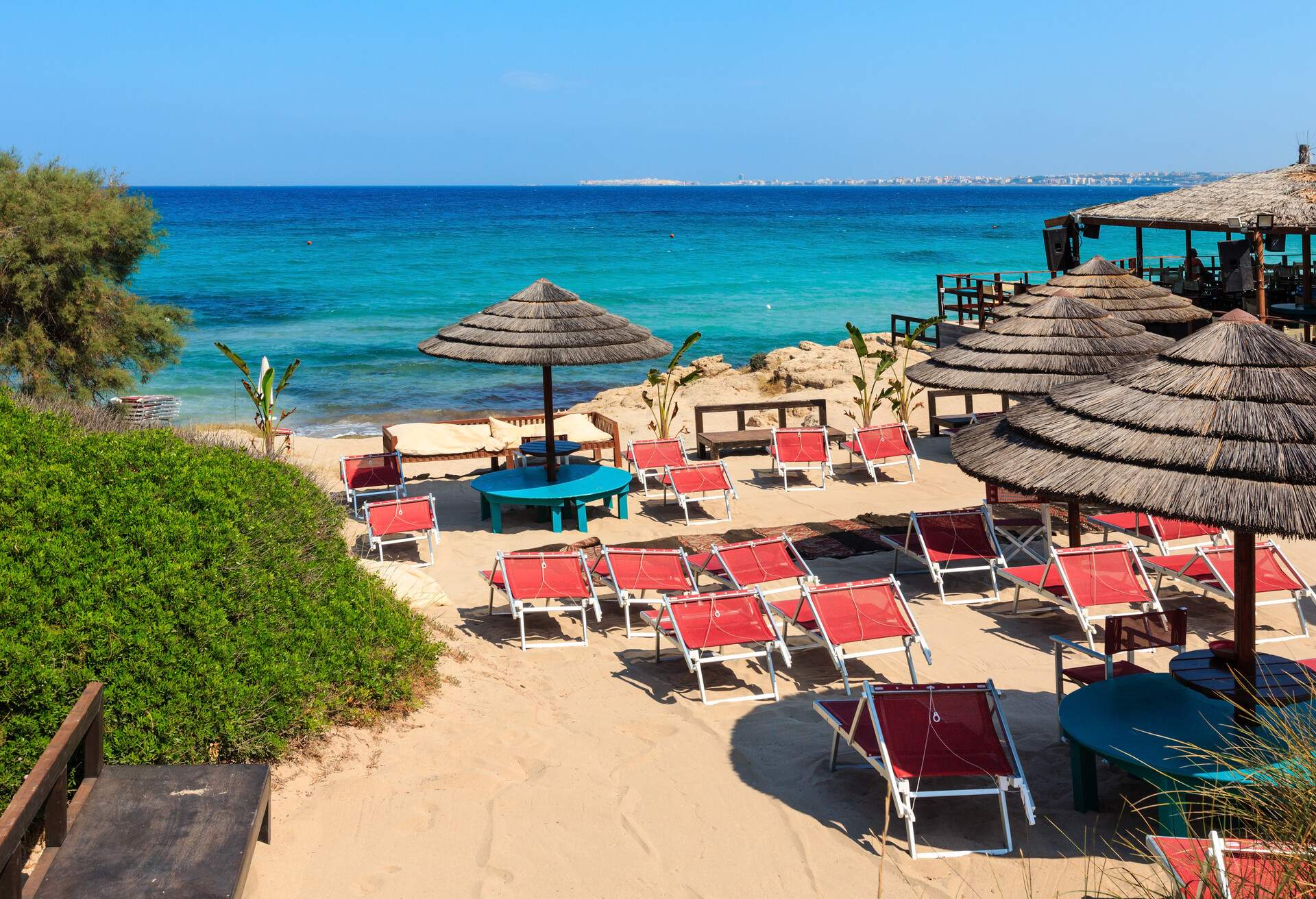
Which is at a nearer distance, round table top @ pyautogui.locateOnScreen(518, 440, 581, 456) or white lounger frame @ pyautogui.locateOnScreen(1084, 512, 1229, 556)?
white lounger frame @ pyautogui.locateOnScreen(1084, 512, 1229, 556)

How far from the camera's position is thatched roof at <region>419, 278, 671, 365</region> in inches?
435

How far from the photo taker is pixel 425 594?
877 cm

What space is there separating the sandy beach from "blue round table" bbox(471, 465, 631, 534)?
2568 mm

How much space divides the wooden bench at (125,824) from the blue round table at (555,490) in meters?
6.31

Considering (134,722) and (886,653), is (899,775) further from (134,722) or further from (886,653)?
(134,722)

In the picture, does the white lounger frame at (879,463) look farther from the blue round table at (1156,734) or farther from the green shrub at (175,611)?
the blue round table at (1156,734)

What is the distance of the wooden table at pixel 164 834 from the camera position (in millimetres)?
3914

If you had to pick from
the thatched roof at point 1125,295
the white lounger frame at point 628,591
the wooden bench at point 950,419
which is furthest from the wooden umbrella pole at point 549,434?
the thatched roof at point 1125,295

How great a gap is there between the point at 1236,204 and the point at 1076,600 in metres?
11.9

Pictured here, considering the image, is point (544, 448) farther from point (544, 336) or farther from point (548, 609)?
point (548, 609)

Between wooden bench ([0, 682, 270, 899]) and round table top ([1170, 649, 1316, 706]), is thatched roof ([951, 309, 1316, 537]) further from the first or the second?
wooden bench ([0, 682, 270, 899])

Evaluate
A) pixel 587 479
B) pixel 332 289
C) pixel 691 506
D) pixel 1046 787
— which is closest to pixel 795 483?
pixel 691 506

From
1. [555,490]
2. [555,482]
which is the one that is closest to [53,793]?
[555,490]

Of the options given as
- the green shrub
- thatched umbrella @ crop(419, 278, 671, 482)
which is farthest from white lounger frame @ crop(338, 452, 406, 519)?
the green shrub
